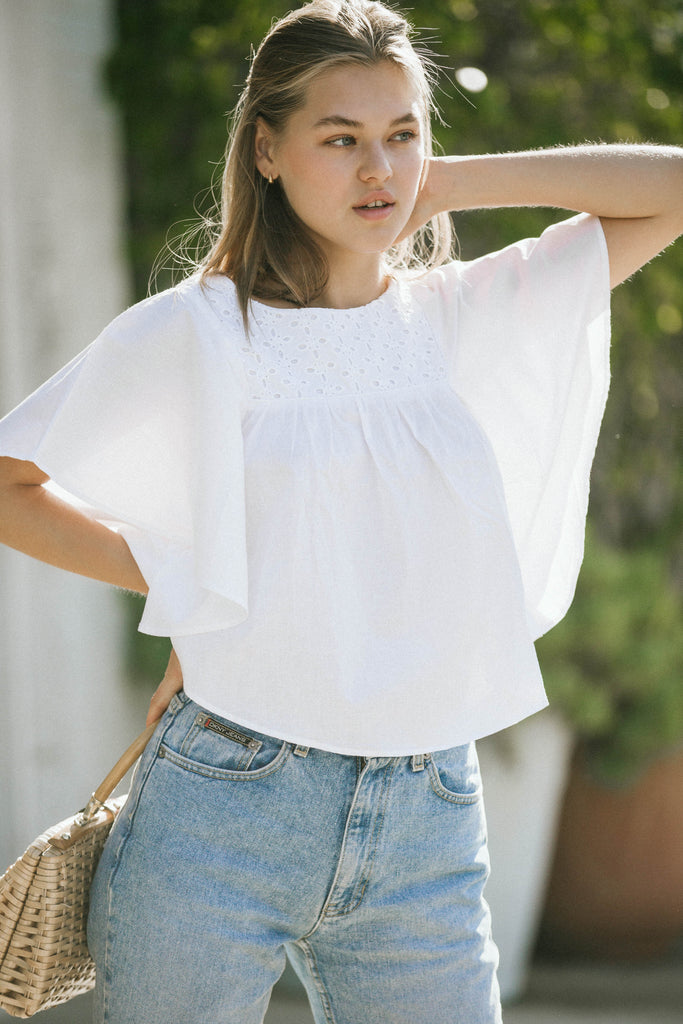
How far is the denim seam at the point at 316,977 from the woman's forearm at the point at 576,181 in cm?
92

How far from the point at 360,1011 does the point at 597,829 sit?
216cm

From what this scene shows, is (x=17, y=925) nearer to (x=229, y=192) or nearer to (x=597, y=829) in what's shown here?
(x=229, y=192)

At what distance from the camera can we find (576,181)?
1445mm

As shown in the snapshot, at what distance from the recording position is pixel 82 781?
290cm

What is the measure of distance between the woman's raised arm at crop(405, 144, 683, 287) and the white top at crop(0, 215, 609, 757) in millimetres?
216

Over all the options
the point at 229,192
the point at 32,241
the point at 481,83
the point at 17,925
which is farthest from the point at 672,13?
the point at 17,925

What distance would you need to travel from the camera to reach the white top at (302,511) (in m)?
1.25

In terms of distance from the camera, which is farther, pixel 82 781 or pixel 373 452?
pixel 82 781

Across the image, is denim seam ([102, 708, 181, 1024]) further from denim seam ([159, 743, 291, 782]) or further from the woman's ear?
the woman's ear

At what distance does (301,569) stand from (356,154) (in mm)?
483

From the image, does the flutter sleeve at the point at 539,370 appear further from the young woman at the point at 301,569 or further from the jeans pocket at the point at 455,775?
the jeans pocket at the point at 455,775

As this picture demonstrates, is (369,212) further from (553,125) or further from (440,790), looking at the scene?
(553,125)

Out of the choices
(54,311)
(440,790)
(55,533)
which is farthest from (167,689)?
(54,311)

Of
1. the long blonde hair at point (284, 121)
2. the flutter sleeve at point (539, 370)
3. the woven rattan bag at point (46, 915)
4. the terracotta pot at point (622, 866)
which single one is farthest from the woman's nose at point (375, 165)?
the terracotta pot at point (622, 866)
